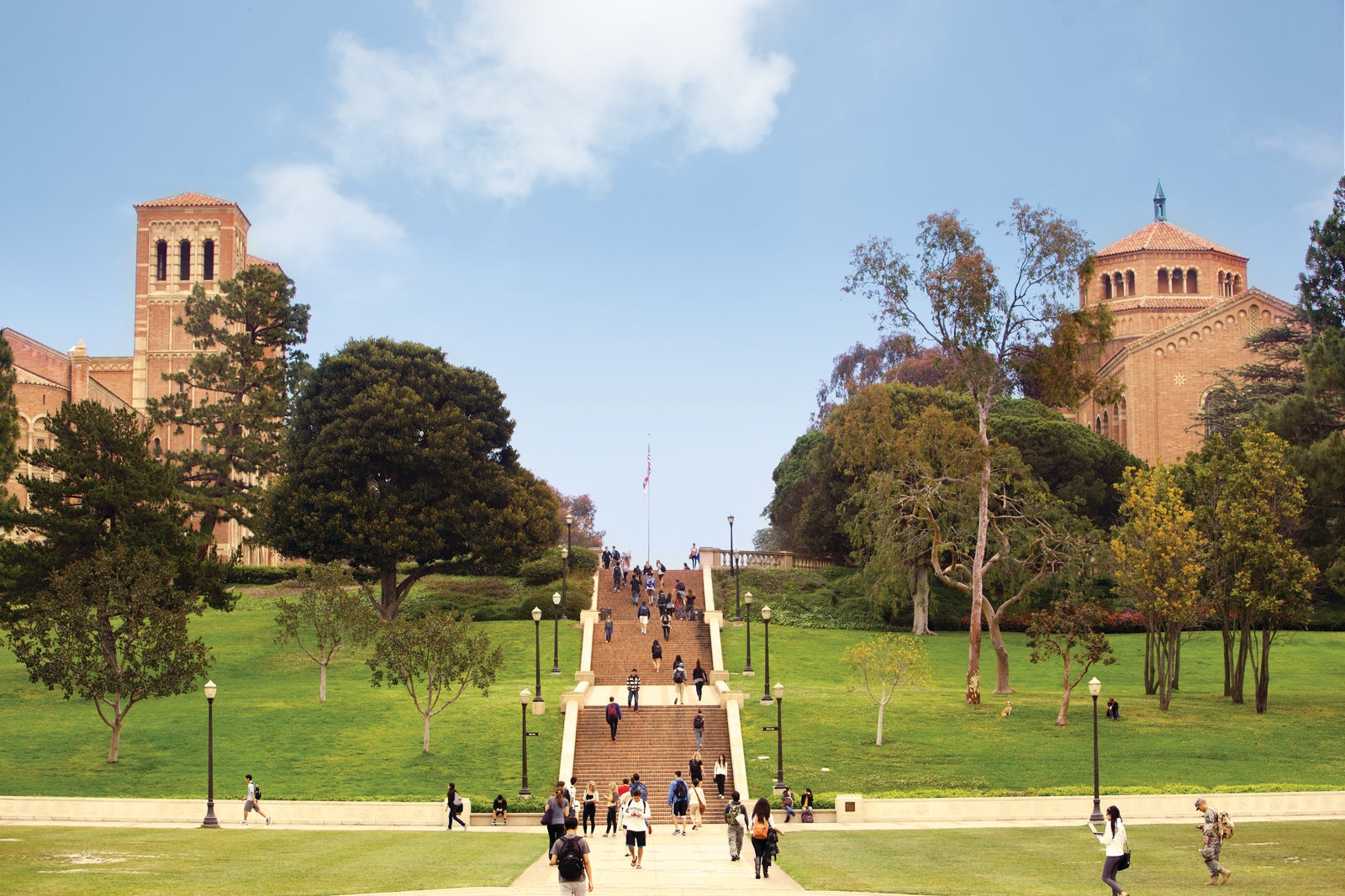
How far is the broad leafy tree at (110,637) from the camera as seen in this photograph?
34.3 meters

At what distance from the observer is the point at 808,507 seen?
6531 cm

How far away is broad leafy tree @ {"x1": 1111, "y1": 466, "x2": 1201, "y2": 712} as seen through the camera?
3909cm

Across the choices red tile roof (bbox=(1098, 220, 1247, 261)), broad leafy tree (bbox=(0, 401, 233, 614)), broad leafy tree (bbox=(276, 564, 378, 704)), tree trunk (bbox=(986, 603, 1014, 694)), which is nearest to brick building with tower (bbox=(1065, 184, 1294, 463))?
red tile roof (bbox=(1098, 220, 1247, 261))

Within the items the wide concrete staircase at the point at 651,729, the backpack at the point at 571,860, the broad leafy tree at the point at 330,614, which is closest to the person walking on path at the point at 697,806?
the wide concrete staircase at the point at 651,729

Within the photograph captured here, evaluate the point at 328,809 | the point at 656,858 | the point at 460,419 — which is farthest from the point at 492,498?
the point at 656,858

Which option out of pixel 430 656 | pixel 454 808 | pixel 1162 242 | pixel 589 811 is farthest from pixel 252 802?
pixel 1162 242

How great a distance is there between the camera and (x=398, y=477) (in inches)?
2245

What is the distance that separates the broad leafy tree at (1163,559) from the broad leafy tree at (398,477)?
25.3 meters

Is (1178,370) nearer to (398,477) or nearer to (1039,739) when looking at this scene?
(398,477)

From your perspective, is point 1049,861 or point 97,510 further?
point 97,510

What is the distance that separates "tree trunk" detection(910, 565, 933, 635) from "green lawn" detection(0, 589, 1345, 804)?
10.5 metres

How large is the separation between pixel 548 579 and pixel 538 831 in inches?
1276

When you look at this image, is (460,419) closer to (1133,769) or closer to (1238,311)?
(1133,769)

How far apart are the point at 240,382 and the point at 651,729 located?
37607 mm
